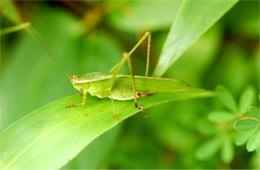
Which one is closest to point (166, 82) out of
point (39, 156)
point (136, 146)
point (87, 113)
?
point (87, 113)

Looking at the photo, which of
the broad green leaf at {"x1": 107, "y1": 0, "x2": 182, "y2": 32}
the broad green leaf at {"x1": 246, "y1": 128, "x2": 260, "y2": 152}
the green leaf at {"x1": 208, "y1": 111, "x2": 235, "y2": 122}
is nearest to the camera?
the broad green leaf at {"x1": 246, "y1": 128, "x2": 260, "y2": 152}

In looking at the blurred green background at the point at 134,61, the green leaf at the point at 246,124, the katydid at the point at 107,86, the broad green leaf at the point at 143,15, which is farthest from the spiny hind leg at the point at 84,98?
the broad green leaf at the point at 143,15

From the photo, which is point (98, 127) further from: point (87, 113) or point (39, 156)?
point (39, 156)

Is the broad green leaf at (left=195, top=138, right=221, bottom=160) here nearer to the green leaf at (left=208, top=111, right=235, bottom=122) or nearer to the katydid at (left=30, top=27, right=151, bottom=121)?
the green leaf at (left=208, top=111, right=235, bottom=122)

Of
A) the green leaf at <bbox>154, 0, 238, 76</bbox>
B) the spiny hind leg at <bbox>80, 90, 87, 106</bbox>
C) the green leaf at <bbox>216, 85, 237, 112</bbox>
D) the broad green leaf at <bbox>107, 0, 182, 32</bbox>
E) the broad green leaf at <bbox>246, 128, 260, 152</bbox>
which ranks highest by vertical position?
the broad green leaf at <bbox>107, 0, 182, 32</bbox>

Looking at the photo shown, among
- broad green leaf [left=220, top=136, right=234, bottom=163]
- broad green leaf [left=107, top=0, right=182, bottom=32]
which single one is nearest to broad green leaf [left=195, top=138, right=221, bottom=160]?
broad green leaf [left=220, top=136, right=234, bottom=163]

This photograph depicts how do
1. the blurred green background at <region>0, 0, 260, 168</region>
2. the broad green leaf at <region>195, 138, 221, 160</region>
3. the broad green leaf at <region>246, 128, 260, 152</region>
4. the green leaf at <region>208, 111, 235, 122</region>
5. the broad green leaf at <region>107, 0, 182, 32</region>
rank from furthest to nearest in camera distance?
the broad green leaf at <region>107, 0, 182, 32</region>
the blurred green background at <region>0, 0, 260, 168</region>
the broad green leaf at <region>195, 138, 221, 160</region>
the green leaf at <region>208, 111, 235, 122</region>
the broad green leaf at <region>246, 128, 260, 152</region>
